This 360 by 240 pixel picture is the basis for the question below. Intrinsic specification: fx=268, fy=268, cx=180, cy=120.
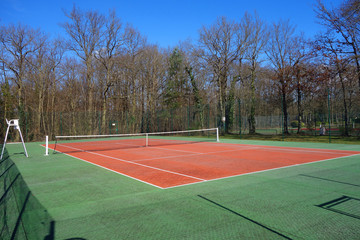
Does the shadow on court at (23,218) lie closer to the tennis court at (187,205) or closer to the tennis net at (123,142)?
the tennis court at (187,205)

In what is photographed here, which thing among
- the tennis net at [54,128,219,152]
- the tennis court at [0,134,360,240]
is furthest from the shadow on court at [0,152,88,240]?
the tennis net at [54,128,219,152]

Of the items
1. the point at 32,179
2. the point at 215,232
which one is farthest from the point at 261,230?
the point at 32,179

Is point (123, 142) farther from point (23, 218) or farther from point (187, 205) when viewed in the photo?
point (23, 218)

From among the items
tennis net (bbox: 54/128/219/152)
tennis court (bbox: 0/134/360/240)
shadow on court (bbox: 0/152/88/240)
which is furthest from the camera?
tennis net (bbox: 54/128/219/152)

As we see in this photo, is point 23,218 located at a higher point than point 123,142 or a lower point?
lower

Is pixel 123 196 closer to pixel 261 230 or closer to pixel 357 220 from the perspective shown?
pixel 261 230

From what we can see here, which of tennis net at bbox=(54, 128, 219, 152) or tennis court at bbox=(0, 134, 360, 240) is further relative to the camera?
tennis net at bbox=(54, 128, 219, 152)

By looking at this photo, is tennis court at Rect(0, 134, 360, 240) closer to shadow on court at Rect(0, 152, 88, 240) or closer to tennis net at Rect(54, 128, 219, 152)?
shadow on court at Rect(0, 152, 88, 240)

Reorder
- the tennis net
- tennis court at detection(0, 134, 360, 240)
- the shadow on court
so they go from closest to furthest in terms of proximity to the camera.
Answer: the shadow on court, tennis court at detection(0, 134, 360, 240), the tennis net

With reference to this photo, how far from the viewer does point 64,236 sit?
142 inches

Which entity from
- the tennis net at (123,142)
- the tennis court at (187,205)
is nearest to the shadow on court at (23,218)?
the tennis court at (187,205)

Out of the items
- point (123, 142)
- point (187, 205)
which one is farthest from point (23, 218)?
point (123, 142)

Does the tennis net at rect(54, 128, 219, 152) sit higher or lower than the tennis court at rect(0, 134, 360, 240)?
higher

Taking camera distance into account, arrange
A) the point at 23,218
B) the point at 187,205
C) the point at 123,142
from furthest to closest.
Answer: the point at 123,142
the point at 187,205
the point at 23,218
